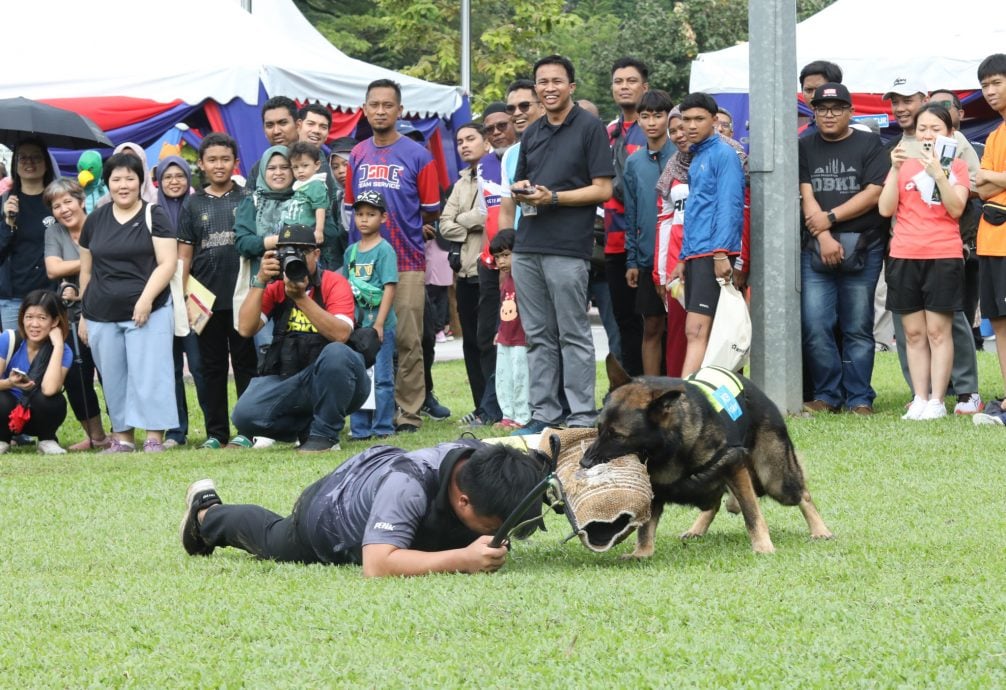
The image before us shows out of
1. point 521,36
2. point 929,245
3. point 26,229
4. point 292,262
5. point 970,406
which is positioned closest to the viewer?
point 292,262

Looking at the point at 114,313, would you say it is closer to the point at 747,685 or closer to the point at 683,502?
the point at 683,502

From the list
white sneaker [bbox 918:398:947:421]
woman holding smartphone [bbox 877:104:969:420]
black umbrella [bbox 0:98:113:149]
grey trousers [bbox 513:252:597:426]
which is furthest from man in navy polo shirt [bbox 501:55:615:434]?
black umbrella [bbox 0:98:113:149]

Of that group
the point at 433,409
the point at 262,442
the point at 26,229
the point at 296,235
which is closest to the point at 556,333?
the point at 296,235

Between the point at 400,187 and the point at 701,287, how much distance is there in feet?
8.52

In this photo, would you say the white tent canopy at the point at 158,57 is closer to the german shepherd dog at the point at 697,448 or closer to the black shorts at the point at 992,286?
the black shorts at the point at 992,286

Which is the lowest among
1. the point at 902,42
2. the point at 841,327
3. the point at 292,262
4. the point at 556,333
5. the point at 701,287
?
the point at 841,327

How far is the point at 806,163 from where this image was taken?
10922 millimetres

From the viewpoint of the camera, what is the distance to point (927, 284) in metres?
10.3

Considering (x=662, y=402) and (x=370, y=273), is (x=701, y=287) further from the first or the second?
(x=662, y=402)

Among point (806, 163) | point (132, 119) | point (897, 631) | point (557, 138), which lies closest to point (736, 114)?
point (132, 119)

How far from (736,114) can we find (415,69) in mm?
18024

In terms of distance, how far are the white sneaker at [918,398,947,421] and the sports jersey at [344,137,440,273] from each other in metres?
3.91

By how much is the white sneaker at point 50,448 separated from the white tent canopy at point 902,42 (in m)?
10.4

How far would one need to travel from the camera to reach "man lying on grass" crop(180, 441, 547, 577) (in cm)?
541
